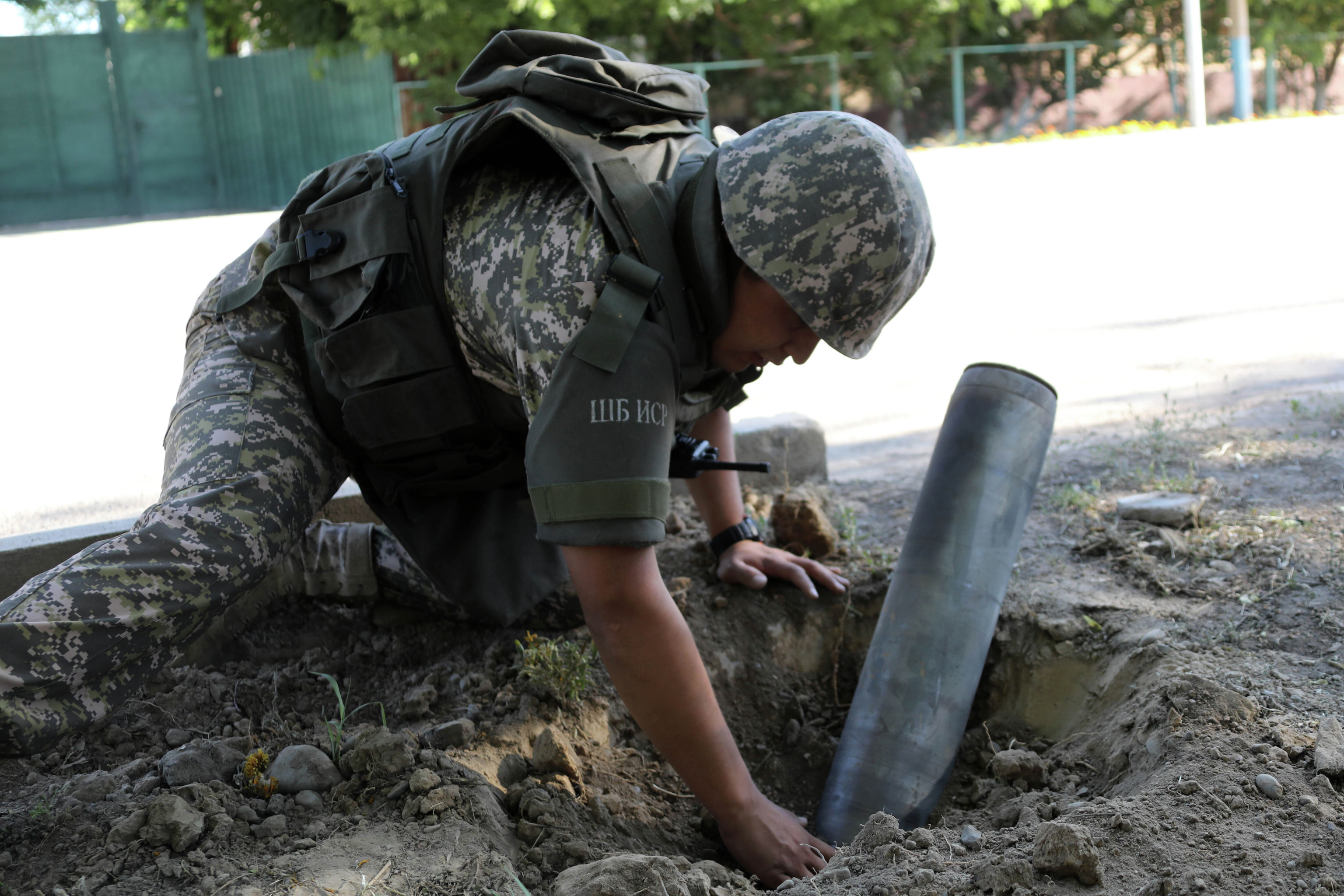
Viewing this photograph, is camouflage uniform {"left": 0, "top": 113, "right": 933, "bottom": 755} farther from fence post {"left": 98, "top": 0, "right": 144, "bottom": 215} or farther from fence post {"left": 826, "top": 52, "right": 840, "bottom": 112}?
fence post {"left": 826, "top": 52, "right": 840, "bottom": 112}

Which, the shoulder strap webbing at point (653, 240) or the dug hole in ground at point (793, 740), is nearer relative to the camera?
the dug hole in ground at point (793, 740)

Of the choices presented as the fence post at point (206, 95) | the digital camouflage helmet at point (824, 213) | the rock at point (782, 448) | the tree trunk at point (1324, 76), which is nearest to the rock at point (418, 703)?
the digital camouflage helmet at point (824, 213)

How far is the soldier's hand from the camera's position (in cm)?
264

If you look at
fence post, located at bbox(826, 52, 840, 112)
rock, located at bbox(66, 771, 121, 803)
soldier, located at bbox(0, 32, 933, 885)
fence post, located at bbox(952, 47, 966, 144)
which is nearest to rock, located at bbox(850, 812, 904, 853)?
soldier, located at bbox(0, 32, 933, 885)

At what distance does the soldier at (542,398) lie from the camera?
1.66 meters

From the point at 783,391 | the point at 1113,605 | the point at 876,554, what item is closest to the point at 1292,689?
the point at 1113,605

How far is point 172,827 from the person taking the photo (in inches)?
66.1

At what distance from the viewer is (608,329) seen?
64.7 inches

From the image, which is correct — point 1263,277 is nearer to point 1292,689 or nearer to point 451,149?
point 1292,689

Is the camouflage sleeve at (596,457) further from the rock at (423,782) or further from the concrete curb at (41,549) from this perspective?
the concrete curb at (41,549)

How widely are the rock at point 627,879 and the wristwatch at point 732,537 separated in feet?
3.76

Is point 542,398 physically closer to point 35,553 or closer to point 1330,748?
point 1330,748

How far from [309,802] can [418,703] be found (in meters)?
0.47

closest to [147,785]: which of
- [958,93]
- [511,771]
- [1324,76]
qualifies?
[511,771]
